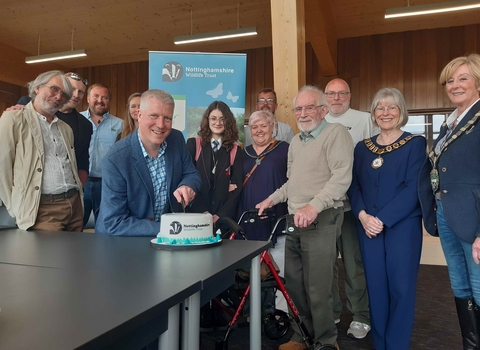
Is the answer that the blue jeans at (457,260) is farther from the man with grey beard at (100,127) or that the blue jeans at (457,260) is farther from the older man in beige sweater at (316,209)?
the man with grey beard at (100,127)

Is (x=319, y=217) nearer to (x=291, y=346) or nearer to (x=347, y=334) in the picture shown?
(x=291, y=346)

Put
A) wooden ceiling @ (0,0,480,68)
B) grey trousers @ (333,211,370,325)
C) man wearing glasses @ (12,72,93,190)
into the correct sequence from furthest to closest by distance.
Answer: wooden ceiling @ (0,0,480,68) < man wearing glasses @ (12,72,93,190) < grey trousers @ (333,211,370,325)

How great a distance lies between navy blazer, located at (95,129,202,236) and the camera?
5.79 feet

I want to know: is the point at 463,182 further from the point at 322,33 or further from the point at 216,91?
the point at 322,33

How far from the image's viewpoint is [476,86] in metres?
1.85

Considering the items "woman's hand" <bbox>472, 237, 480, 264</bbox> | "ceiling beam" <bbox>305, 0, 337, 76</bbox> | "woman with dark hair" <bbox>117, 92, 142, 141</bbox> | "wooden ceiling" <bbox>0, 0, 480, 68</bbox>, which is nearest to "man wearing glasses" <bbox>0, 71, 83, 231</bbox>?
"woman with dark hair" <bbox>117, 92, 142, 141</bbox>

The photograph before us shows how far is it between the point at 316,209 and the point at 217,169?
881mm

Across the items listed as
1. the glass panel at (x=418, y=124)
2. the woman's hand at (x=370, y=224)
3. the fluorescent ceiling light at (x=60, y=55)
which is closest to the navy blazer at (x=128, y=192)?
the woman's hand at (x=370, y=224)

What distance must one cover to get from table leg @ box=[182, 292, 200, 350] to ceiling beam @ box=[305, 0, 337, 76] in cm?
528

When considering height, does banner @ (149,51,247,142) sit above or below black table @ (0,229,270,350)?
above

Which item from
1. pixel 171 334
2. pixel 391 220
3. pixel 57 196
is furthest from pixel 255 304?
pixel 57 196

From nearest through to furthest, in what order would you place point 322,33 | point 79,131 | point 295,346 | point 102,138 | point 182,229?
point 182,229 < point 295,346 < point 79,131 < point 102,138 < point 322,33

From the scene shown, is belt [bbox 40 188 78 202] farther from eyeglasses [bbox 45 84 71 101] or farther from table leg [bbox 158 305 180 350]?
table leg [bbox 158 305 180 350]

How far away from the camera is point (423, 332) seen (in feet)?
8.73
